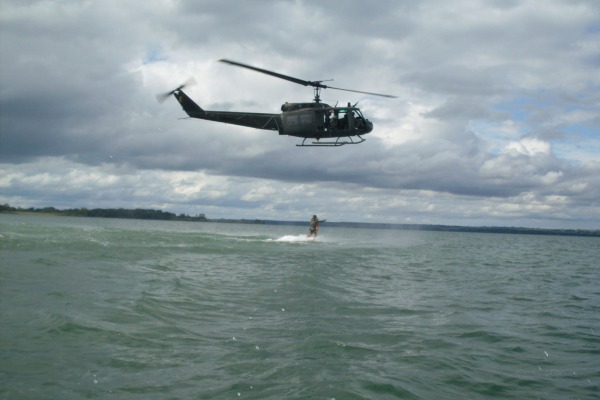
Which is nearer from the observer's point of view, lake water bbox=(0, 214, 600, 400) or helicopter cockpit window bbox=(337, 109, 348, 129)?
lake water bbox=(0, 214, 600, 400)

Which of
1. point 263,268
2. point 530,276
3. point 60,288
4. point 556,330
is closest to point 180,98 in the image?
point 263,268

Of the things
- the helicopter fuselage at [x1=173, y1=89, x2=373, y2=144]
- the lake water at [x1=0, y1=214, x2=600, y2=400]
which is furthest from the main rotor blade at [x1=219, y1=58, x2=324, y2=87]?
the lake water at [x1=0, y1=214, x2=600, y2=400]

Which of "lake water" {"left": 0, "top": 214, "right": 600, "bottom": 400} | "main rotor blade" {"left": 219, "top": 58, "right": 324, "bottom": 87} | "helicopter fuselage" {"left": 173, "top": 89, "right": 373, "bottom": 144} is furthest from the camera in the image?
"helicopter fuselage" {"left": 173, "top": 89, "right": 373, "bottom": 144}

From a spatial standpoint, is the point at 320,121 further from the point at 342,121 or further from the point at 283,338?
the point at 283,338

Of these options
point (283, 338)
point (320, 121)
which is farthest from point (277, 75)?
point (283, 338)

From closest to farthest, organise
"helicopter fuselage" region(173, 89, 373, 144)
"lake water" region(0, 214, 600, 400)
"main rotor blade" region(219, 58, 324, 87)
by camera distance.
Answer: "lake water" region(0, 214, 600, 400) < "main rotor blade" region(219, 58, 324, 87) < "helicopter fuselage" region(173, 89, 373, 144)

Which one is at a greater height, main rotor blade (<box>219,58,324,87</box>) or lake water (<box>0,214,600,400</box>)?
main rotor blade (<box>219,58,324,87</box>)

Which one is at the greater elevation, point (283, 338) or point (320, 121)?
point (320, 121)

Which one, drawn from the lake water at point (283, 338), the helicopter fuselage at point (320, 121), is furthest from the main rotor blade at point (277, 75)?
the lake water at point (283, 338)

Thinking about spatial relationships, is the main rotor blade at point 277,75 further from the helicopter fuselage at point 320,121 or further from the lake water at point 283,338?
the lake water at point 283,338

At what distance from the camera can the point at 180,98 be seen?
2355 centimetres

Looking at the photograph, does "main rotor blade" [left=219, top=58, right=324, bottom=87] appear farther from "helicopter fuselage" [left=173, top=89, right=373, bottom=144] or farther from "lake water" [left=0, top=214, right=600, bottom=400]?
"lake water" [left=0, top=214, right=600, bottom=400]

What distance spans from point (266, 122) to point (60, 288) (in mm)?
11258

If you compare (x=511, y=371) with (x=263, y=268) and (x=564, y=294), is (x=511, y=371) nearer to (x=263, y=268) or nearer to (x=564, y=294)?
(x=564, y=294)
